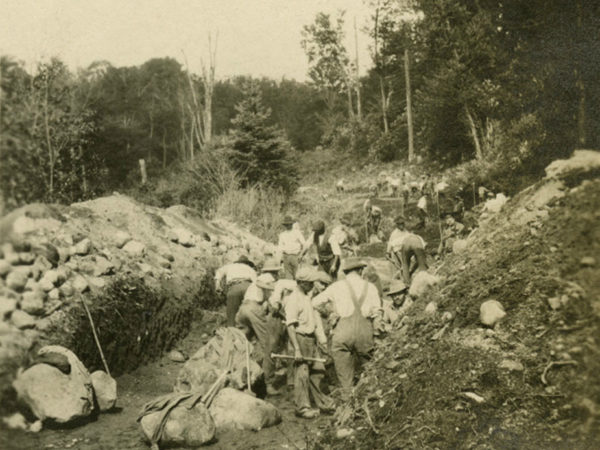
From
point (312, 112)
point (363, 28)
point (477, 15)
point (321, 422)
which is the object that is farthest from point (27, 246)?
point (312, 112)

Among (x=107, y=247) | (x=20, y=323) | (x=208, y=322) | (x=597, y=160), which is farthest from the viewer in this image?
(x=208, y=322)

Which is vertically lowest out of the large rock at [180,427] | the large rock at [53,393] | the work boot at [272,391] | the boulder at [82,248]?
the work boot at [272,391]

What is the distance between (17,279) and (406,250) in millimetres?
5612

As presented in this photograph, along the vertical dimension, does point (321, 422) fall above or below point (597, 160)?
below

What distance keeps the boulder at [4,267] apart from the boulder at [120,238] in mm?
3212

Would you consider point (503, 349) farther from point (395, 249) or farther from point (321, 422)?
point (395, 249)

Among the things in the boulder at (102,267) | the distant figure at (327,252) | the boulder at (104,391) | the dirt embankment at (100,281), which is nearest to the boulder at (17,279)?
the dirt embankment at (100,281)

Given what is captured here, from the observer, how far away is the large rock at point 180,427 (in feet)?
17.9

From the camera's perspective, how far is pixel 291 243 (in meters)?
9.90

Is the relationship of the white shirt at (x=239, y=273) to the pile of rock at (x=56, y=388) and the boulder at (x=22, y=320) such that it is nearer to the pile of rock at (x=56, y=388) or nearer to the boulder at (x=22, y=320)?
Answer: the pile of rock at (x=56, y=388)

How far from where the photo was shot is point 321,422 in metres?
6.09

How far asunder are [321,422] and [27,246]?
4.41 meters

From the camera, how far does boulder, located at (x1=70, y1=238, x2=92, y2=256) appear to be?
27.6 ft

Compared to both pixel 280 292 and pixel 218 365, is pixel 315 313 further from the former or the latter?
pixel 218 365
